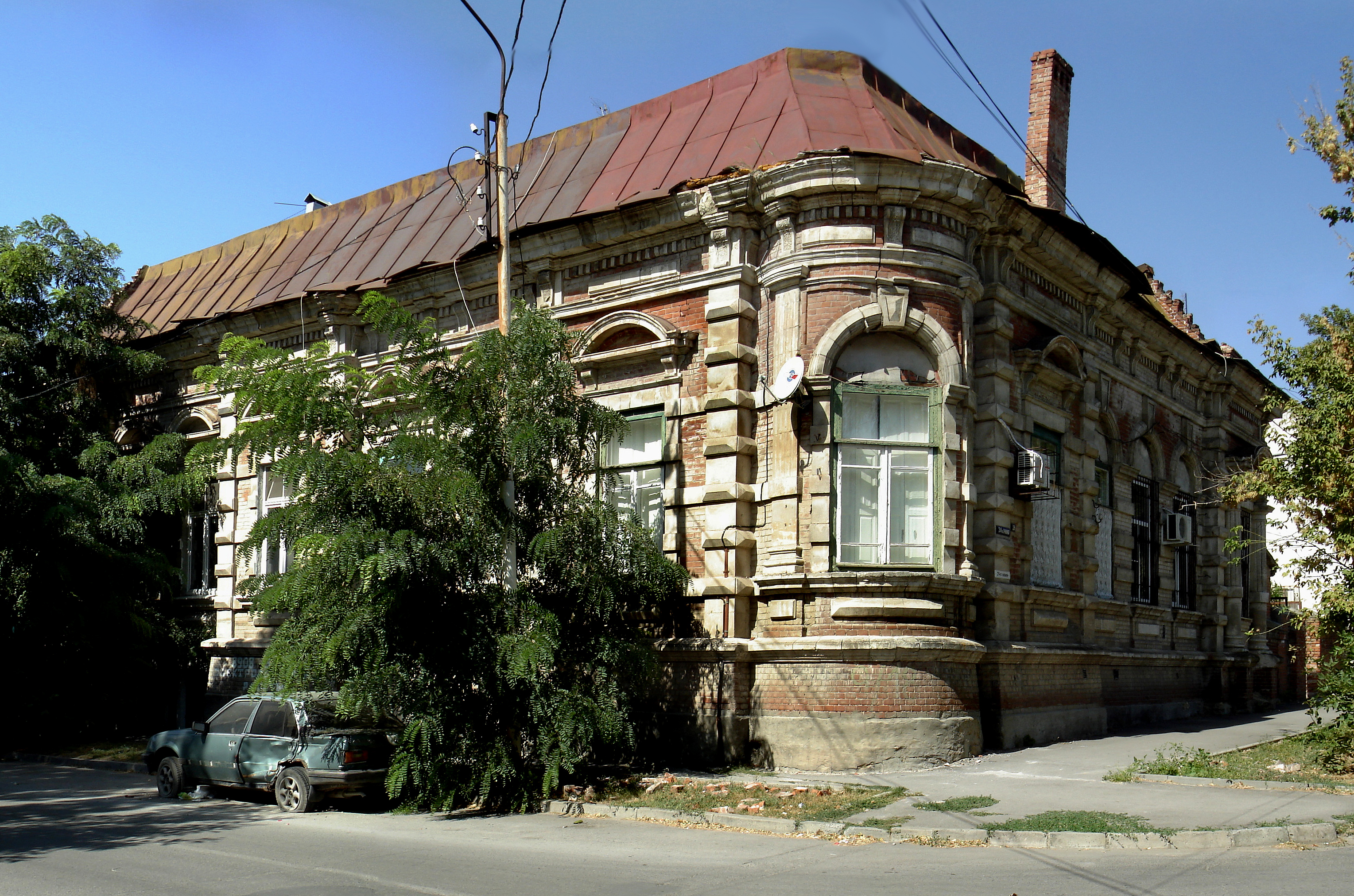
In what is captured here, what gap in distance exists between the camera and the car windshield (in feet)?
44.7

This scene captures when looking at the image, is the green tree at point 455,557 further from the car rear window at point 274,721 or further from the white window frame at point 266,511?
the white window frame at point 266,511

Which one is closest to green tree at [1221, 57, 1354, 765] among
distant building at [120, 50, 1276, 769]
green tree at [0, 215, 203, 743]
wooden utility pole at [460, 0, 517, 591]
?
distant building at [120, 50, 1276, 769]

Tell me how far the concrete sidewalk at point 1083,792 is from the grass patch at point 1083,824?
7.6 inches

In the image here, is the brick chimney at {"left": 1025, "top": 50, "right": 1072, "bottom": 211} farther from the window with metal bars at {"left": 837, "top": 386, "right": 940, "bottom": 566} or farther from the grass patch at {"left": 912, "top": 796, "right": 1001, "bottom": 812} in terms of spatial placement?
the grass patch at {"left": 912, "top": 796, "right": 1001, "bottom": 812}

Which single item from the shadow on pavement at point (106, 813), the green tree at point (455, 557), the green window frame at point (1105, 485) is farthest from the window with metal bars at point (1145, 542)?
the shadow on pavement at point (106, 813)

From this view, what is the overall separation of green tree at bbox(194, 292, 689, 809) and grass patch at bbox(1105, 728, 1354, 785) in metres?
5.96

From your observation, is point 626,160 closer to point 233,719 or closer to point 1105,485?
point 1105,485

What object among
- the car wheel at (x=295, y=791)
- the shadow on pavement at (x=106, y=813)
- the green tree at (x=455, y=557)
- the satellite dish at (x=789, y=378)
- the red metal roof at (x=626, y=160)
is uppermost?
the red metal roof at (x=626, y=160)

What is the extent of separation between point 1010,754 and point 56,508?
15276mm

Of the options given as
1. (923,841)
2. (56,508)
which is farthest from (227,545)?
(923,841)

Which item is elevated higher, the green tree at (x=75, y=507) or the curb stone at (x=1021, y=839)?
the green tree at (x=75, y=507)

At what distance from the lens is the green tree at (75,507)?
20.2 m

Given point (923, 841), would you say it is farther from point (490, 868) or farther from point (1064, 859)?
point (490, 868)

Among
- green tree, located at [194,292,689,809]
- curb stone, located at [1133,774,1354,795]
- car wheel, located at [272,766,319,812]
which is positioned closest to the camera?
curb stone, located at [1133,774,1354,795]
